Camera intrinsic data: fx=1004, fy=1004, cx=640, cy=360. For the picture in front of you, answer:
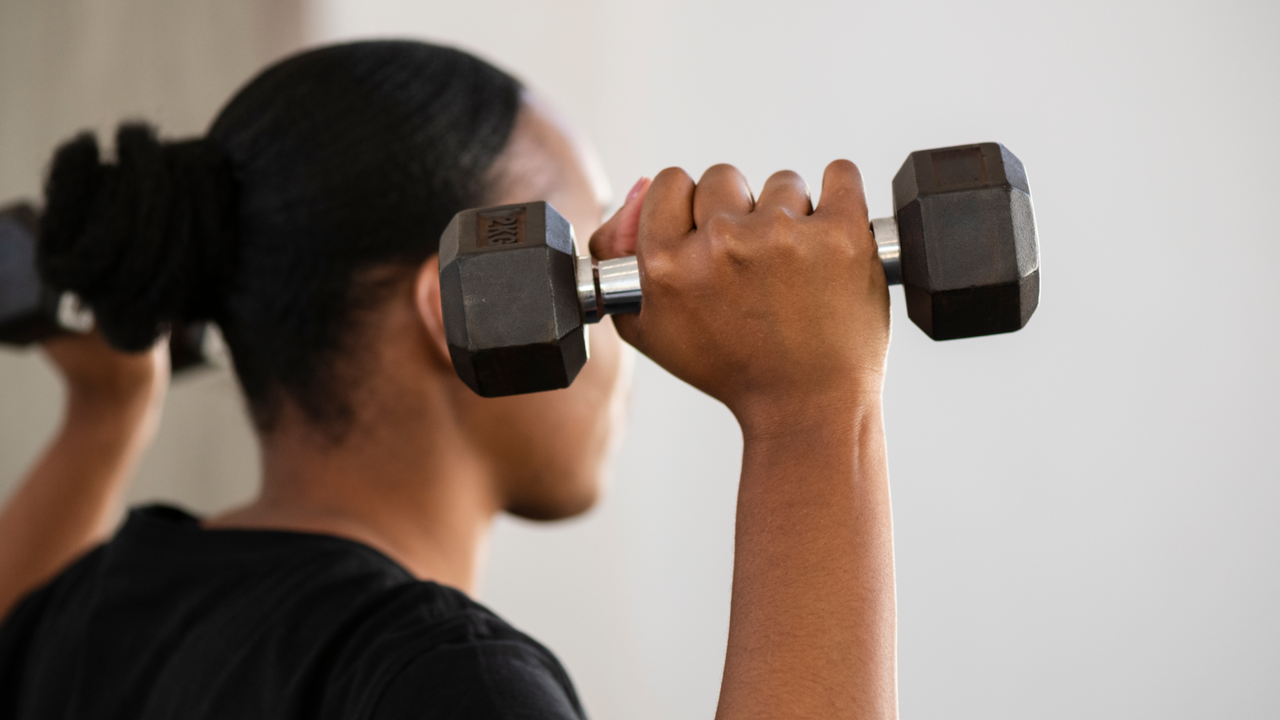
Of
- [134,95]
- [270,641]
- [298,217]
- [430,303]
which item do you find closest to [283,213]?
[298,217]

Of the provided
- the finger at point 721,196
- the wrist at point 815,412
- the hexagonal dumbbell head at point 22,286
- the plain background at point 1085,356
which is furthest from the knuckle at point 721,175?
the hexagonal dumbbell head at point 22,286

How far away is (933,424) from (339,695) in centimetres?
70

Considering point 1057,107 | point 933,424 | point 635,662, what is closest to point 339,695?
point 933,424

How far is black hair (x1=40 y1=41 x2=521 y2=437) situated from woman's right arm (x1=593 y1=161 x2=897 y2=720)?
0.34 meters

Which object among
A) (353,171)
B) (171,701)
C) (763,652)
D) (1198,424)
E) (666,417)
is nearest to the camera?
(763,652)

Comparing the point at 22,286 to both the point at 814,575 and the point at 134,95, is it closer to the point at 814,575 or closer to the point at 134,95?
the point at 134,95

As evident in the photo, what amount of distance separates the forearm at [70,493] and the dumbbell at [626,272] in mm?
786

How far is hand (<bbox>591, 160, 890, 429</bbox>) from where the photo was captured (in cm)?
49

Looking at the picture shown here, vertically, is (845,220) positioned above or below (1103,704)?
above

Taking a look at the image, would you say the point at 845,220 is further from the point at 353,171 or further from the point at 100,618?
the point at 100,618

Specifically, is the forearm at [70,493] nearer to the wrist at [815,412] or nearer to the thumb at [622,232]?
the thumb at [622,232]

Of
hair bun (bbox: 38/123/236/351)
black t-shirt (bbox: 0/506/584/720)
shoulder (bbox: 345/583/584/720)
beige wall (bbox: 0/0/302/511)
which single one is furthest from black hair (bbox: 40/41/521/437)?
beige wall (bbox: 0/0/302/511)

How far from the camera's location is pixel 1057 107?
983 millimetres

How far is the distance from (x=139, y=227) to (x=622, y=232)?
1.41 feet
